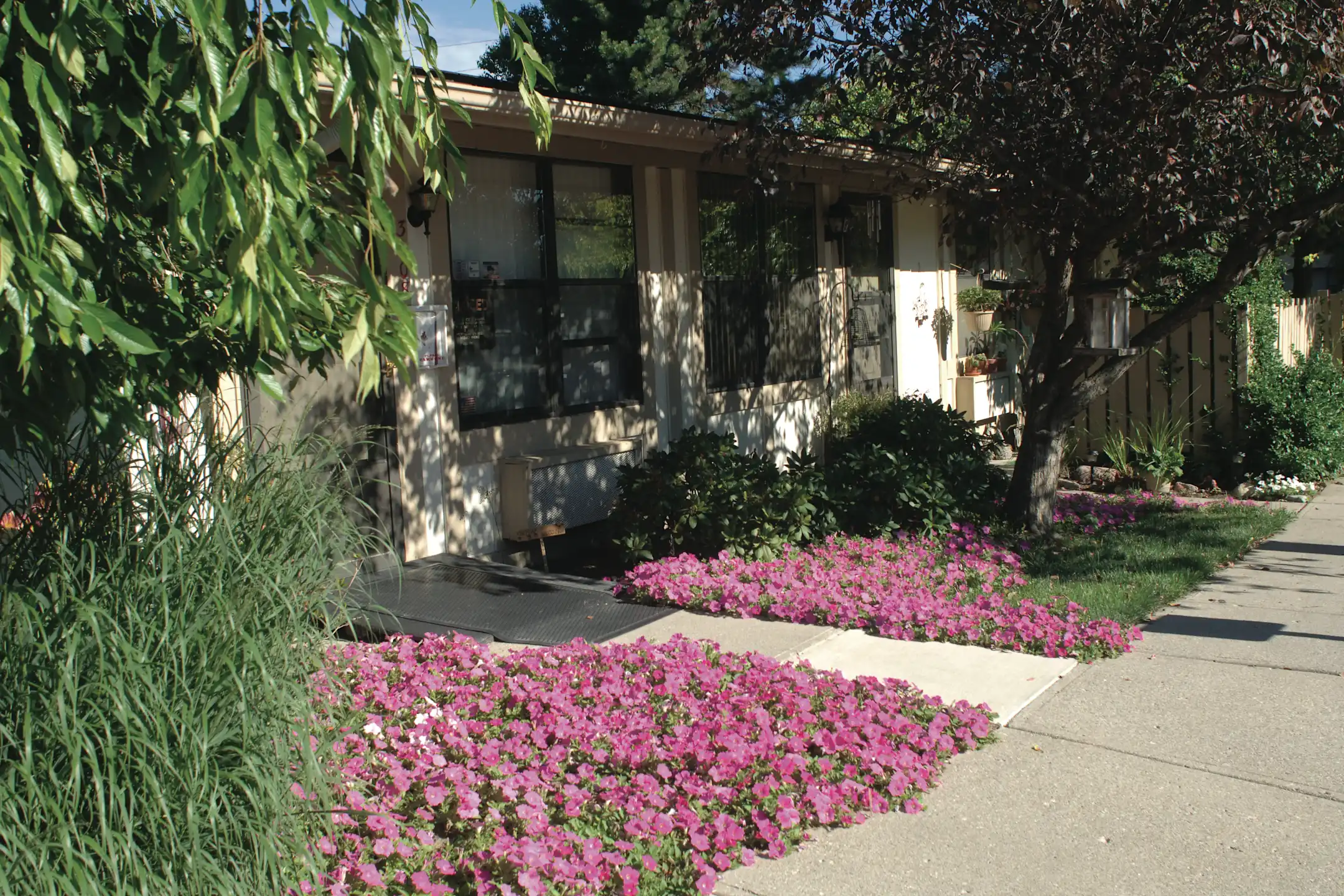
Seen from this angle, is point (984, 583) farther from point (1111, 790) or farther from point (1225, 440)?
point (1225, 440)

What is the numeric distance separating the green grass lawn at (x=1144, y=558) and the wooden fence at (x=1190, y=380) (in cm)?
183

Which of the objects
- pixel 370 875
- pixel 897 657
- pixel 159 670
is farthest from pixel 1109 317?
pixel 159 670

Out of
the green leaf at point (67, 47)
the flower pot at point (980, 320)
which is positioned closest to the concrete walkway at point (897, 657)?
the green leaf at point (67, 47)

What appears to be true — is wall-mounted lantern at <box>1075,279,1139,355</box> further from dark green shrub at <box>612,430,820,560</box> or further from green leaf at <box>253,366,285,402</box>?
green leaf at <box>253,366,285,402</box>

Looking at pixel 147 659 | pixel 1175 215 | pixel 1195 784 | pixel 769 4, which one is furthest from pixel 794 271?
pixel 147 659

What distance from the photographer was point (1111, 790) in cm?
441

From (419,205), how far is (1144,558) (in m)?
5.20

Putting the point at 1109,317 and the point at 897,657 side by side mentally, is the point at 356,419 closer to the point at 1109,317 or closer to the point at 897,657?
the point at 897,657

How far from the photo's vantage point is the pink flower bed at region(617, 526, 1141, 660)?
6.20 metres

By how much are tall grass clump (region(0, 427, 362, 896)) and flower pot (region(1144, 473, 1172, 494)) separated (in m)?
9.14

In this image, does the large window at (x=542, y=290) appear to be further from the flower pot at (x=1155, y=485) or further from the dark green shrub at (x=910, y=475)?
the flower pot at (x=1155, y=485)

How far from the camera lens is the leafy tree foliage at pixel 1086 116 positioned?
7.54 m

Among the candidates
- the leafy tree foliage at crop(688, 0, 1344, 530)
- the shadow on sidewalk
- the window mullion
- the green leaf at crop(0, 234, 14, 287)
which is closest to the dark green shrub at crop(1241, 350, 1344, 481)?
the leafy tree foliage at crop(688, 0, 1344, 530)

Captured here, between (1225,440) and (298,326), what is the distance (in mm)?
10038
